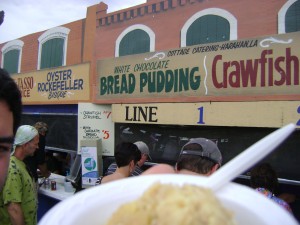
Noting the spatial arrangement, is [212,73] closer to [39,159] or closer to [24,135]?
[24,135]

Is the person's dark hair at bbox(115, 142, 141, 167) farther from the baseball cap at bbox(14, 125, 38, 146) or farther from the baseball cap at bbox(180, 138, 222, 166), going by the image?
the baseball cap at bbox(180, 138, 222, 166)

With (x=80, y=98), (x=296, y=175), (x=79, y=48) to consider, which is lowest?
(x=296, y=175)

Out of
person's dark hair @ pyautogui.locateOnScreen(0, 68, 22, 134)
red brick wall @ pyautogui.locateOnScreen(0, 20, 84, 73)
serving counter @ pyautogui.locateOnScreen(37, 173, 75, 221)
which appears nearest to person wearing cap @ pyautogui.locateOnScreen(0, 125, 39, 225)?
person's dark hair @ pyautogui.locateOnScreen(0, 68, 22, 134)

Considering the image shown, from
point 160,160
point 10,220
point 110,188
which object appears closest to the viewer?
point 110,188

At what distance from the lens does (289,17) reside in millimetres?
3305

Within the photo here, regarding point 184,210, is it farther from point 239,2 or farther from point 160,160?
point 160,160

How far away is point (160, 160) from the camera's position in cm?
450

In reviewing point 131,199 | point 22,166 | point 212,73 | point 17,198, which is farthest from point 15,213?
point 212,73

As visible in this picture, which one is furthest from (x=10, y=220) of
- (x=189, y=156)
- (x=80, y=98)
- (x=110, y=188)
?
(x=80, y=98)

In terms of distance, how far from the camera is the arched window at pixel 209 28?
12.2 feet

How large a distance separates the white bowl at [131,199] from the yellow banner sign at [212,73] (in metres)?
2.64

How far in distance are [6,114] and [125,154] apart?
2.18 m

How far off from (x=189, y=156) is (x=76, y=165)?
357 centimetres

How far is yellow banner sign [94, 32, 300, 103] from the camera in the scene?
10.1 ft
